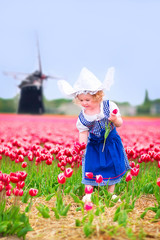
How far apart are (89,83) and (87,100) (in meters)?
0.21

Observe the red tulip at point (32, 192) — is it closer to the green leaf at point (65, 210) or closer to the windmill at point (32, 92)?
the green leaf at point (65, 210)

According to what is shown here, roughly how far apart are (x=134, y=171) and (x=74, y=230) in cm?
96

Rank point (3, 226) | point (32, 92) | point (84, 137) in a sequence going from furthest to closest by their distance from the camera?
point (32, 92)
point (84, 137)
point (3, 226)

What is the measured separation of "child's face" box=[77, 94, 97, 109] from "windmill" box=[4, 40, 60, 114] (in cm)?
2988

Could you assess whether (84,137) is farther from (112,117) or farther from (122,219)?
(122,219)

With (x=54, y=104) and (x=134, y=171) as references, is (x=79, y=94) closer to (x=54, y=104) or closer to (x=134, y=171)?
(x=134, y=171)

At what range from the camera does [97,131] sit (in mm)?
3482

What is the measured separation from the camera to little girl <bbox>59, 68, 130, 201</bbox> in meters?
3.43

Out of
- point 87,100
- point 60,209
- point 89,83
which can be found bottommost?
point 60,209

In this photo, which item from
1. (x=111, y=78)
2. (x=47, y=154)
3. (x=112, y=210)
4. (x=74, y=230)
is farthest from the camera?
(x=47, y=154)

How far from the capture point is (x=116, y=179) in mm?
3516

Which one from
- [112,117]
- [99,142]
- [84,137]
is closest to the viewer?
[112,117]

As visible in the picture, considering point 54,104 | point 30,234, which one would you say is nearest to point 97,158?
point 30,234

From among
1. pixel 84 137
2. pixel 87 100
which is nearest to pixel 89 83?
pixel 87 100
